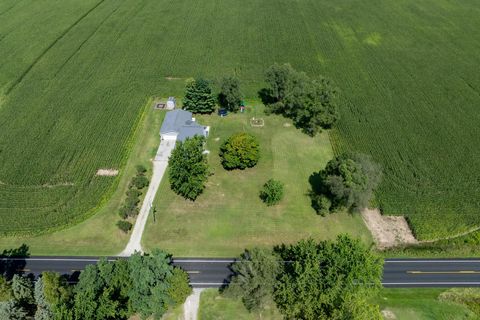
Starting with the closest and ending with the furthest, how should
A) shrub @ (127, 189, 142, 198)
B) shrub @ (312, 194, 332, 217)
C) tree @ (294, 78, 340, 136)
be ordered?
shrub @ (312, 194, 332, 217) → shrub @ (127, 189, 142, 198) → tree @ (294, 78, 340, 136)

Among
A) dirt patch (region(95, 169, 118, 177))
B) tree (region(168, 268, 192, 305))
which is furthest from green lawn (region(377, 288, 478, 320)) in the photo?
dirt patch (region(95, 169, 118, 177))

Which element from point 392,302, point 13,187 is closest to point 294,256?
point 392,302

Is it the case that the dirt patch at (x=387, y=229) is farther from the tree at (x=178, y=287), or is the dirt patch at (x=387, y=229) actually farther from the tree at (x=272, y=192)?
the tree at (x=178, y=287)

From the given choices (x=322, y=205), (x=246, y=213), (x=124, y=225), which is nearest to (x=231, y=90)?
(x=246, y=213)

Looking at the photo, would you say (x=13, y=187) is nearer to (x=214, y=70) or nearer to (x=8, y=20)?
(x=214, y=70)

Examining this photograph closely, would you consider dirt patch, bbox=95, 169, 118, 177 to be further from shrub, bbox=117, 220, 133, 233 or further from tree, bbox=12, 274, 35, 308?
tree, bbox=12, 274, 35, 308

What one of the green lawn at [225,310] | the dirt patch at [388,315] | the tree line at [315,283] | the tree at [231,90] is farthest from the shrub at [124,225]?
the dirt patch at [388,315]
